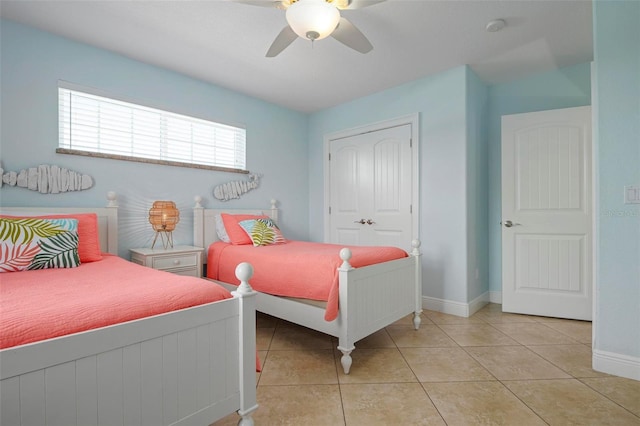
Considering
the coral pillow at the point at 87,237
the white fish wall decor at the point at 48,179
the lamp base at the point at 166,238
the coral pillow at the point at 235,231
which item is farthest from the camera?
the coral pillow at the point at 235,231

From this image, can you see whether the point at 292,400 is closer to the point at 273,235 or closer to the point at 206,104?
the point at 273,235

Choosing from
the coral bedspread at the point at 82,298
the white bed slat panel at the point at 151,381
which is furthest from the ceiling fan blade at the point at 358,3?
the white bed slat panel at the point at 151,381

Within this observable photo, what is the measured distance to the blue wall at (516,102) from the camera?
10.1 feet

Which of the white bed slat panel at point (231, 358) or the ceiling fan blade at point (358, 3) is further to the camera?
the ceiling fan blade at point (358, 3)

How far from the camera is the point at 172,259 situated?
2.65 metres

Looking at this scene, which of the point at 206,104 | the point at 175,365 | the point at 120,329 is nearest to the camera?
the point at 120,329

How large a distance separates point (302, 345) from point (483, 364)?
1.23 m

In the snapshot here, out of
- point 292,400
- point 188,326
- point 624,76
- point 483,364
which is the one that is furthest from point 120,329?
point 624,76

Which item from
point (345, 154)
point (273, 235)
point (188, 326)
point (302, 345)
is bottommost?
point (302, 345)

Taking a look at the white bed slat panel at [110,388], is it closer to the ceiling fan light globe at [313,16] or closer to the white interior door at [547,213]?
the ceiling fan light globe at [313,16]

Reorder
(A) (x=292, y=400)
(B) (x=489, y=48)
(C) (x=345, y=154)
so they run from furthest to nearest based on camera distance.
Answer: (C) (x=345, y=154) < (B) (x=489, y=48) < (A) (x=292, y=400)

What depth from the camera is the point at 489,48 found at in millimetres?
2693

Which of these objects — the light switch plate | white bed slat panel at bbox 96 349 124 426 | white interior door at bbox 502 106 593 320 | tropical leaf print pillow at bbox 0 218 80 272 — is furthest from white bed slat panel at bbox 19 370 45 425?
white interior door at bbox 502 106 593 320

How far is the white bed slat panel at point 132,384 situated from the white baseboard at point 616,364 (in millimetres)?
2449
